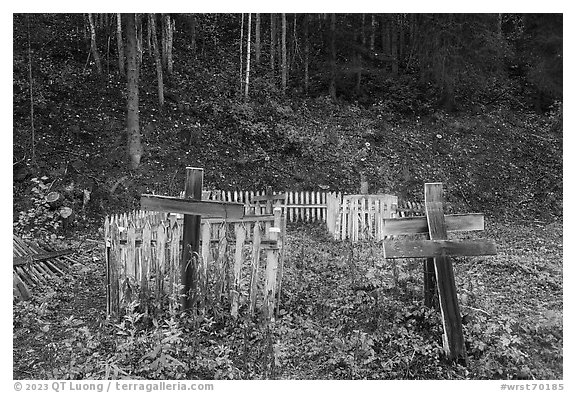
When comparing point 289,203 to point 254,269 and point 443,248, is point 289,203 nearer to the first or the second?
point 254,269

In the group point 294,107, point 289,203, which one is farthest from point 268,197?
point 294,107

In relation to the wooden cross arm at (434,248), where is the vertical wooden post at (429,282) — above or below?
below

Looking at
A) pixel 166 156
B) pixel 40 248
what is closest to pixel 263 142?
pixel 166 156

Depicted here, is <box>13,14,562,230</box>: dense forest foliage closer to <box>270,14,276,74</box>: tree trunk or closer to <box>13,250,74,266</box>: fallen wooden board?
<box>270,14,276,74</box>: tree trunk

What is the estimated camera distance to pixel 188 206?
5520mm

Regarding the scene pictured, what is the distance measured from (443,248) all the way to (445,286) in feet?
1.33

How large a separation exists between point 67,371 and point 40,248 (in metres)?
3.93

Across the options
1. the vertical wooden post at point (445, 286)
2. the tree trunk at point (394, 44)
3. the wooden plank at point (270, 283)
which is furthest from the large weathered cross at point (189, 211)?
the tree trunk at point (394, 44)

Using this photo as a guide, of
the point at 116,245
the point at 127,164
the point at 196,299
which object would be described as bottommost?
the point at 196,299

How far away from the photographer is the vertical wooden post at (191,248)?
548cm

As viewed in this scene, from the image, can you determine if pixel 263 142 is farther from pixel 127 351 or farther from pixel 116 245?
pixel 127 351

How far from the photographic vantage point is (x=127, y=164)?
12.7m

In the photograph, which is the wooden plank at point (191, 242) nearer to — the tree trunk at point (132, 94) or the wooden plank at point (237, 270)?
the wooden plank at point (237, 270)

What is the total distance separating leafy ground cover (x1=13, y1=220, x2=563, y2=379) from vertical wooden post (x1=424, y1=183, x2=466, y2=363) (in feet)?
0.53
